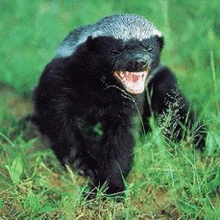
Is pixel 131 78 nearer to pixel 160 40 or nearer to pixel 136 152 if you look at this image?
pixel 160 40

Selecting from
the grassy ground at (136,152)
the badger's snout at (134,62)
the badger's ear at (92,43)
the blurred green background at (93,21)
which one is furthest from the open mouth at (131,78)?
the blurred green background at (93,21)

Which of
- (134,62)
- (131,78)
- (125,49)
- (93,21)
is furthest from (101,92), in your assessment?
(93,21)

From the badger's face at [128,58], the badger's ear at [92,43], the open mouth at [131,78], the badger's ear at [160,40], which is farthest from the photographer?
the badger's ear at [160,40]

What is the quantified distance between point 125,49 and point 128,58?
0.13 metres

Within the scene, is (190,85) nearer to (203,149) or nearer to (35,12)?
(203,149)

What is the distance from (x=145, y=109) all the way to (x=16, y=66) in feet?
6.34

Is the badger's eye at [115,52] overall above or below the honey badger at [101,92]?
above

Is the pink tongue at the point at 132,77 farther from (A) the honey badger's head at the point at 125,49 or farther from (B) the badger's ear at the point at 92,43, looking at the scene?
(B) the badger's ear at the point at 92,43

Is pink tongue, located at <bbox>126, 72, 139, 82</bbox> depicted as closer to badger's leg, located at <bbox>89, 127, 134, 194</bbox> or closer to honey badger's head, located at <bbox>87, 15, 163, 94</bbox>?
honey badger's head, located at <bbox>87, 15, 163, 94</bbox>

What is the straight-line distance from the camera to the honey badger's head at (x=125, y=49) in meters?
3.82

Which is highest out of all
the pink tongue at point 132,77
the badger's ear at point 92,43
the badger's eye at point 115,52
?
the badger's ear at point 92,43

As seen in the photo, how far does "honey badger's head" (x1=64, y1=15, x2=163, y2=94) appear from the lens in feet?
12.5

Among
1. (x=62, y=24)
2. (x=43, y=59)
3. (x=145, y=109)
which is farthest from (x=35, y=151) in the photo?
(x=62, y=24)

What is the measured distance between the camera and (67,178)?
4312mm
